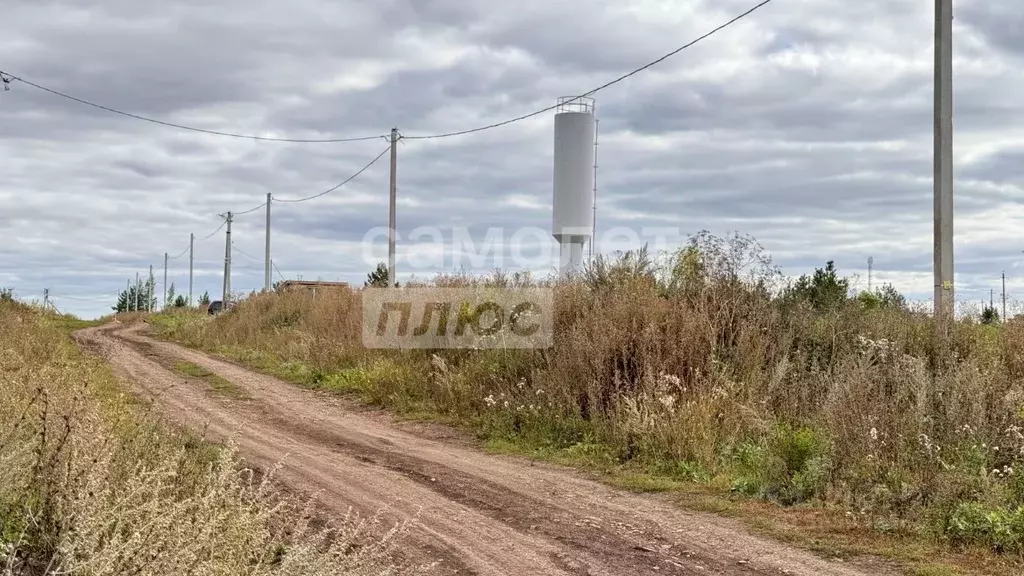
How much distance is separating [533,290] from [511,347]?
1627 millimetres

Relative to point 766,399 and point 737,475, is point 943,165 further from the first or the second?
point 737,475

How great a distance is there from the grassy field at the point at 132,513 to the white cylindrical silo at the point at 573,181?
56.0ft

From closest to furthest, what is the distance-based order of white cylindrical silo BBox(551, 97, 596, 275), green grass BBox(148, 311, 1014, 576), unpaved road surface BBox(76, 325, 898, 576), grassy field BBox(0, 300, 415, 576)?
grassy field BBox(0, 300, 415, 576), unpaved road surface BBox(76, 325, 898, 576), green grass BBox(148, 311, 1014, 576), white cylindrical silo BBox(551, 97, 596, 275)

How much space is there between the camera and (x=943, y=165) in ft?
39.7

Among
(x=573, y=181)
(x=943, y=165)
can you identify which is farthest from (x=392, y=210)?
(x=943, y=165)

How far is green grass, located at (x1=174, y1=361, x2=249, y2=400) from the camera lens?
1634 centimetres

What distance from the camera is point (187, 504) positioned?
503cm

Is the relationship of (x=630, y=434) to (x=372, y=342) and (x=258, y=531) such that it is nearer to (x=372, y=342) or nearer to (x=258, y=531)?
(x=258, y=531)

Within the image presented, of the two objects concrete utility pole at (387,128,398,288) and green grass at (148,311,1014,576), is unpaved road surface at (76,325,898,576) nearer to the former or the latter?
green grass at (148,311,1014,576)

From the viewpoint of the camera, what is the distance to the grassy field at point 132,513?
4.49m

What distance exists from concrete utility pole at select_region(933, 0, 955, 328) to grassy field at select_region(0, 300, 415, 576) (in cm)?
900

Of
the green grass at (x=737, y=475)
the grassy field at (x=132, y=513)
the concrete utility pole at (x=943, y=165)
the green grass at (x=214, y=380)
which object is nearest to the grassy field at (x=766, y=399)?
the green grass at (x=737, y=475)

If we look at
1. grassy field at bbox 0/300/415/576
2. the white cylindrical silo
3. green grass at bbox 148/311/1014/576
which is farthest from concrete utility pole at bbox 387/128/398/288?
grassy field at bbox 0/300/415/576

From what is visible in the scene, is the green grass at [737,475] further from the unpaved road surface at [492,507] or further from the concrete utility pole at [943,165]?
the concrete utility pole at [943,165]
